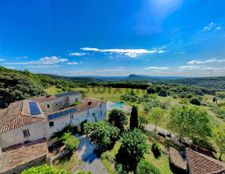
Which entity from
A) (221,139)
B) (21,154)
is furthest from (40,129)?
(221,139)

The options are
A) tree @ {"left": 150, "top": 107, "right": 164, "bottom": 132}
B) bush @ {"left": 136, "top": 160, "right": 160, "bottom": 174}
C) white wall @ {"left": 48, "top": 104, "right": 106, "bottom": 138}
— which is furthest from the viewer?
tree @ {"left": 150, "top": 107, "right": 164, "bottom": 132}

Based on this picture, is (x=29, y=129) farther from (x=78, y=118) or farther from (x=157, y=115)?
(x=157, y=115)

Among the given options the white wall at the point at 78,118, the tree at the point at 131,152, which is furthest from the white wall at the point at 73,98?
the tree at the point at 131,152

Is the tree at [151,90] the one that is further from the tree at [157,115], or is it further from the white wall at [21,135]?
the white wall at [21,135]

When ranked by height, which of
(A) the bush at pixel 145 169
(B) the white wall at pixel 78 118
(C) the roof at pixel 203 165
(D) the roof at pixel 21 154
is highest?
(B) the white wall at pixel 78 118

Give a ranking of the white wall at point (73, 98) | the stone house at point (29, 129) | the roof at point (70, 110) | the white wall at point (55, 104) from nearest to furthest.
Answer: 1. the stone house at point (29, 129)
2. the roof at point (70, 110)
3. the white wall at point (55, 104)
4. the white wall at point (73, 98)

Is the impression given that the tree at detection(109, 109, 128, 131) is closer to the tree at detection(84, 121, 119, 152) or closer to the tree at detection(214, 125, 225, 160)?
the tree at detection(84, 121, 119, 152)

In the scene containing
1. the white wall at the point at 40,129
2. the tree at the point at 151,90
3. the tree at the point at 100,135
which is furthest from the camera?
the tree at the point at 151,90

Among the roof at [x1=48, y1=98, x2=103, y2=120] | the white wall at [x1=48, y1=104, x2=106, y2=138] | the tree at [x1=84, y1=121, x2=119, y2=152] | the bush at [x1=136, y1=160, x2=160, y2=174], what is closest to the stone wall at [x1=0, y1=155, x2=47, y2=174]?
the white wall at [x1=48, y1=104, x2=106, y2=138]
